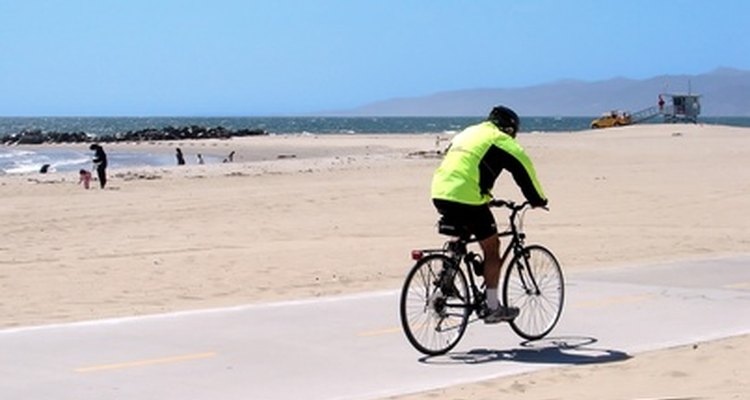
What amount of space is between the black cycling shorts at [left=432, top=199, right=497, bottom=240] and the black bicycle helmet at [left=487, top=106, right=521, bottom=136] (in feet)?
1.90

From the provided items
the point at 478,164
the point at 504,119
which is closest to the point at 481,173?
the point at 478,164

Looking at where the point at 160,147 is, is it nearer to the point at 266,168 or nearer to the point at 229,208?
the point at 266,168

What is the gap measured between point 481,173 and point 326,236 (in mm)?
10592

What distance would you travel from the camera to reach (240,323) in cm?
983

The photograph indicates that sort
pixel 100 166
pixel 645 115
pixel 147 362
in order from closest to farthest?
pixel 147 362
pixel 100 166
pixel 645 115

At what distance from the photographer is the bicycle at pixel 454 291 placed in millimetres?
8641

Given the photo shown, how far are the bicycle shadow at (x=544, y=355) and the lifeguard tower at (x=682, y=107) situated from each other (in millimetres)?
79788

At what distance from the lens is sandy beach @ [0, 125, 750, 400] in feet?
27.6

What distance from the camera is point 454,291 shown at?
880 cm

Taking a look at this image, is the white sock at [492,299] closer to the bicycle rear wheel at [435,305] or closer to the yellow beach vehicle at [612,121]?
the bicycle rear wheel at [435,305]

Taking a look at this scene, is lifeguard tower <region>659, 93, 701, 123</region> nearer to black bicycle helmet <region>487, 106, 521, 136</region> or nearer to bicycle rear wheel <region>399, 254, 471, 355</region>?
black bicycle helmet <region>487, 106, 521, 136</region>

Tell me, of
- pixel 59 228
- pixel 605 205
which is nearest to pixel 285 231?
pixel 59 228

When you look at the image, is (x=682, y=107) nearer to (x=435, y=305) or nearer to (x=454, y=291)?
(x=454, y=291)

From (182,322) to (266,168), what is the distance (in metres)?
31.9
